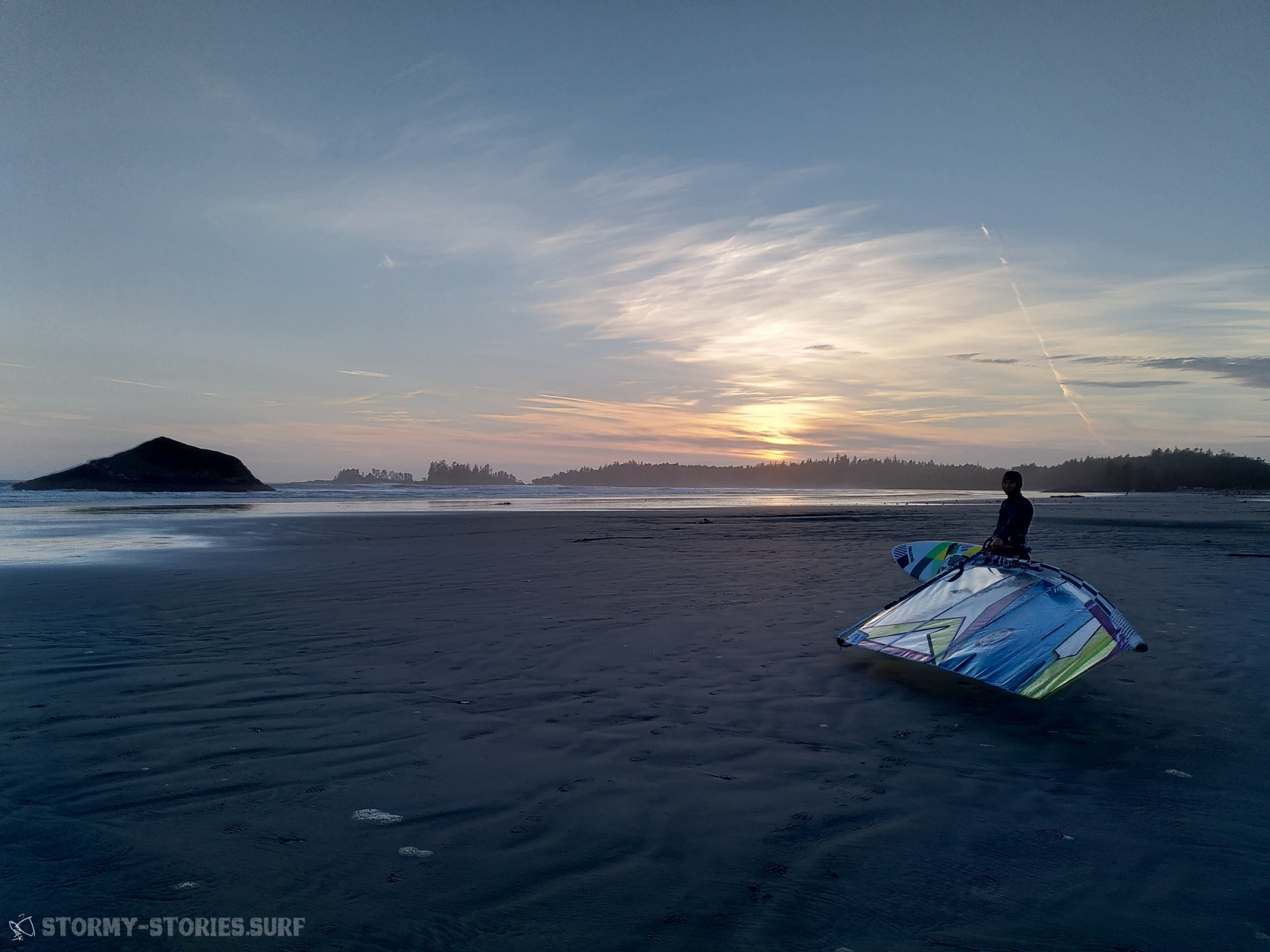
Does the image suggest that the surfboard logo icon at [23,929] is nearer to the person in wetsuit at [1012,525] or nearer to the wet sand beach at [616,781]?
the wet sand beach at [616,781]

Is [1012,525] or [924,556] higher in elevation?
[1012,525]

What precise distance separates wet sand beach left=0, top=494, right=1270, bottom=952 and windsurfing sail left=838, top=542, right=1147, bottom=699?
0.88ft

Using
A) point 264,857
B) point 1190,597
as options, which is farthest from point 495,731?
point 1190,597

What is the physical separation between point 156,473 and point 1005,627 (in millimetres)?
47371

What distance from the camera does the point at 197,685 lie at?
5.53 meters

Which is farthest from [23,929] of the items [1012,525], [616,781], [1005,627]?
[1012,525]

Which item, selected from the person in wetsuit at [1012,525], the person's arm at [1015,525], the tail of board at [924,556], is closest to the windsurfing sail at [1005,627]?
the person in wetsuit at [1012,525]

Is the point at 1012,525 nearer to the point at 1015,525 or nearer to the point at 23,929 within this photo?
the point at 1015,525

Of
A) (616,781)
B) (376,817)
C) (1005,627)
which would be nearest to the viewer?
(376,817)

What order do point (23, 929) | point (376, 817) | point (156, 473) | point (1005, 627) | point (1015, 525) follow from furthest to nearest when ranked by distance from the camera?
point (156, 473) → point (1015, 525) → point (1005, 627) → point (376, 817) → point (23, 929)

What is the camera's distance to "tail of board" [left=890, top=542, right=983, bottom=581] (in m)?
9.42

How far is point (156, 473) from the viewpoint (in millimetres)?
42094

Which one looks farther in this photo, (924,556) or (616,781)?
(924,556)

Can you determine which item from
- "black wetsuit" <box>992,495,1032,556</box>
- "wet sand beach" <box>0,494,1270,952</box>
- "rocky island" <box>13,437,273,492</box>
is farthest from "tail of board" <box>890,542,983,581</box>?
"rocky island" <box>13,437,273,492</box>
